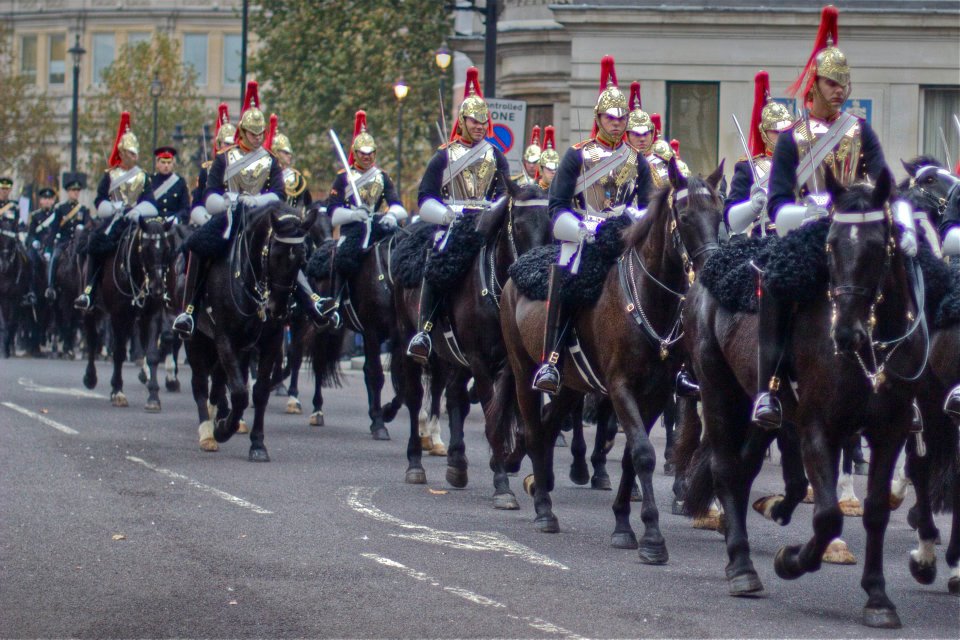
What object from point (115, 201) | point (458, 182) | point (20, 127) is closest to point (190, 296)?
point (458, 182)

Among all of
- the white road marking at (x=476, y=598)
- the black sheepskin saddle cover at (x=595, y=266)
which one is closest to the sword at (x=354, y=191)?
the black sheepskin saddle cover at (x=595, y=266)

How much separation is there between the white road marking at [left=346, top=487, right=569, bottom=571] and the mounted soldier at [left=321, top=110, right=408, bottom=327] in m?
6.38

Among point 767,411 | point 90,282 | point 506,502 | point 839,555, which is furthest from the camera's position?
point 90,282

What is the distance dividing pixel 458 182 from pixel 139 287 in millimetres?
7761

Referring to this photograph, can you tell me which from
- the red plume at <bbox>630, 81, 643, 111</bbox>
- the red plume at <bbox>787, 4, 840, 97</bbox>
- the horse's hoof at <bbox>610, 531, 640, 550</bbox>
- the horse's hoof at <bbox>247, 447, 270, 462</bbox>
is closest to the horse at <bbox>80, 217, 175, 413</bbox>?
the horse's hoof at <bbox>247, 447, 270, 462</bbox>

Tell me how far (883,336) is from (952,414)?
1.46 m

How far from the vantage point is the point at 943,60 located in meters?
30.9

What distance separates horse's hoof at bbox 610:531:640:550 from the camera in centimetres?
1129

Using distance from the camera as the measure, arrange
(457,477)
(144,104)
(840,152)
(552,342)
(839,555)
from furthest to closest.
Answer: (144,104), (457,477), (552,342), (839,555), (840,152)

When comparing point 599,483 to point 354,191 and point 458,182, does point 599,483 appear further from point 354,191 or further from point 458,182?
point 354,191

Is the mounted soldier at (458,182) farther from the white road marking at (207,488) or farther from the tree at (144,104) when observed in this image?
the tree at (144,104)

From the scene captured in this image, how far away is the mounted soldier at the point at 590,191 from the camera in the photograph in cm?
1195

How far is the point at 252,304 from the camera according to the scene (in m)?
16.5

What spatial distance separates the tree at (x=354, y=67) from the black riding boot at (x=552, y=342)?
36627 millimetres
